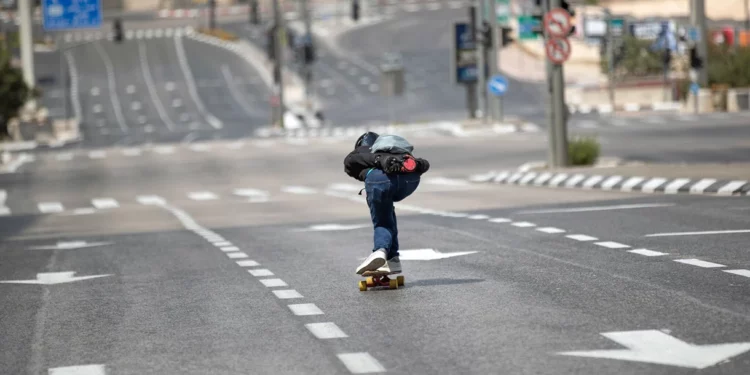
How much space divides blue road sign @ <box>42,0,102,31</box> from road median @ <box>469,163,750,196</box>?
158 ft

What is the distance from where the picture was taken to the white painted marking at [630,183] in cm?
2955

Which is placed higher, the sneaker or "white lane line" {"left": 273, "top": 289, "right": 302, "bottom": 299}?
the sneaker

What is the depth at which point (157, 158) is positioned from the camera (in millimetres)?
57719

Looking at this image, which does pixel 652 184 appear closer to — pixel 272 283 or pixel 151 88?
pixel 272 283

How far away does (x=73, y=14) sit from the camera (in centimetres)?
8300

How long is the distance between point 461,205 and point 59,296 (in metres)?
13.4

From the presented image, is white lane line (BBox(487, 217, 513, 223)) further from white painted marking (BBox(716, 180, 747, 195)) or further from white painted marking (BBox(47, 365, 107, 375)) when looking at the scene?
white painted marking (BBox(47, 365, 107, 375))

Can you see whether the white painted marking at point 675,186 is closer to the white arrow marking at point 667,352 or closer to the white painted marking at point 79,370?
the white arrow marking at point 667,352

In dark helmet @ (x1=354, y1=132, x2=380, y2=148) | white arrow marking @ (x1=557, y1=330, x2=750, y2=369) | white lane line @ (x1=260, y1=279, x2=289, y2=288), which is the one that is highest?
dark helmet @ (x1=354, y1=132, x2=380, y2=148)

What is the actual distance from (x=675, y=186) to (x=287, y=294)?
1523cm

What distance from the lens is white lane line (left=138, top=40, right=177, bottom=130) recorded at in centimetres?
10050

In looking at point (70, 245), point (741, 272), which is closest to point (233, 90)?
point (70, 245)

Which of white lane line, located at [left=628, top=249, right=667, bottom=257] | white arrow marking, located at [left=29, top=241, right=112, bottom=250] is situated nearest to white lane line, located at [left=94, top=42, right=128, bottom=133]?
white arrow marking, located at [left=29, top=241, right=112, bottom=250]

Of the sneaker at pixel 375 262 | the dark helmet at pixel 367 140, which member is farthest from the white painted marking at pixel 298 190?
the sneaker at pixel 375 262
